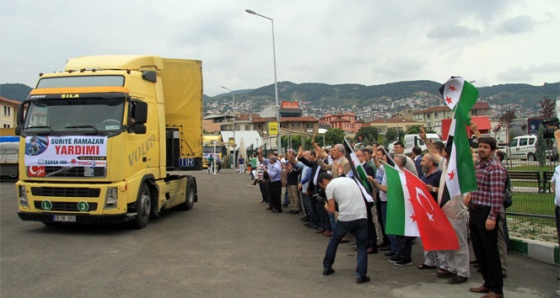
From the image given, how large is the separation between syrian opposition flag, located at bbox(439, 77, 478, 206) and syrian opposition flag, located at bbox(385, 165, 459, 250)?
241 millimetres

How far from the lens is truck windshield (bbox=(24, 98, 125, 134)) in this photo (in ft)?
32.1

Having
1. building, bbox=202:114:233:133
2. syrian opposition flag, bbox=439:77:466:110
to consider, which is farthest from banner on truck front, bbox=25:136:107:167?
building, bbox=202:114:233:133

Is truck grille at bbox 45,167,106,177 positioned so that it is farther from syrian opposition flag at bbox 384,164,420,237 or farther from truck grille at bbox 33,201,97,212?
syrian opposition flag at bbox 384,164,420,237

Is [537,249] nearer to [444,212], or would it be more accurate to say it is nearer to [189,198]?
[444,212]

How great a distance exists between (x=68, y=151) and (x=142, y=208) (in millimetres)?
2132

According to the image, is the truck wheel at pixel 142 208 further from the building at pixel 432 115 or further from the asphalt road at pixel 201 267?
the building at pixel 432 115

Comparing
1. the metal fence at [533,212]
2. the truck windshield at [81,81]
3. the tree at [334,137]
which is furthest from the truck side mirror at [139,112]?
the tree at [334,137]

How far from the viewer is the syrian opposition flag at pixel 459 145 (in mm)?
5992

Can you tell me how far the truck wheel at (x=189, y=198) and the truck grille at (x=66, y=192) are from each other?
4897 millimetres

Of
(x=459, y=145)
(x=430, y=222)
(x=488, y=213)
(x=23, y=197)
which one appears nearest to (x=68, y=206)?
(x=23, y=197)

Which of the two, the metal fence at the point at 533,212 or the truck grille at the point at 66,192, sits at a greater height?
the truck grille at the point at 66,192

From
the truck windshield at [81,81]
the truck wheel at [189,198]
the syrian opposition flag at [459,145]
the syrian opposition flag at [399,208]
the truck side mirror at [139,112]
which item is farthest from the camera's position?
the truck wheel at [189,198]

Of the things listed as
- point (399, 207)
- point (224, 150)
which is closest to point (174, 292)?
point (399, 207)

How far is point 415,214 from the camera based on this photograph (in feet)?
22.0
